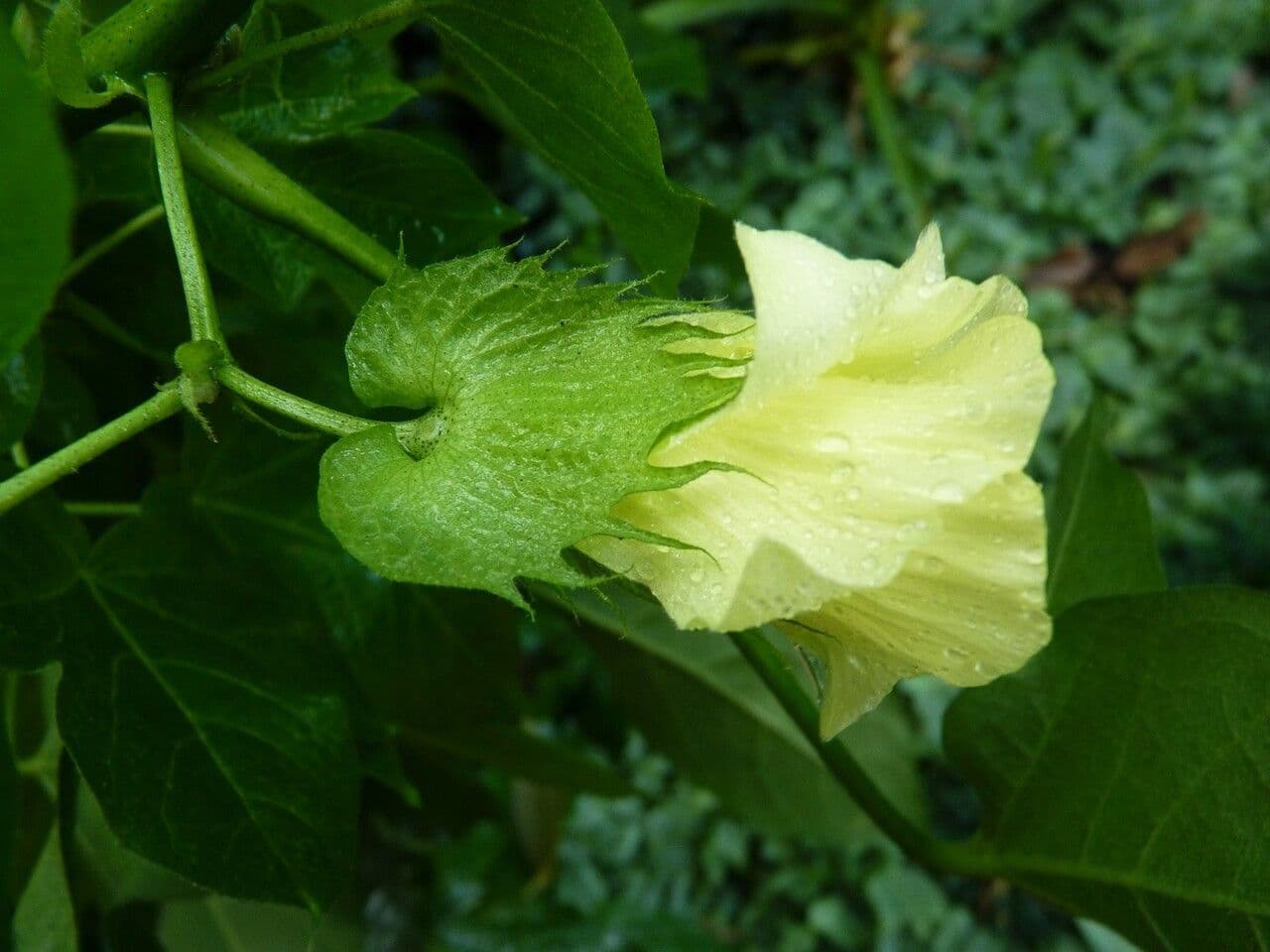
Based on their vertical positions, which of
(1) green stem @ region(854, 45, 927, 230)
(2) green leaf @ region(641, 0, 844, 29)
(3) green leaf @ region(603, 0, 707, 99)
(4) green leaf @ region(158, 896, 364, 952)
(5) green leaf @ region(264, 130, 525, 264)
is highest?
(2) green leaf @ region(641, 0, 844, 29)

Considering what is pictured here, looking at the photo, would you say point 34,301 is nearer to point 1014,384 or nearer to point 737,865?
point 1014,384

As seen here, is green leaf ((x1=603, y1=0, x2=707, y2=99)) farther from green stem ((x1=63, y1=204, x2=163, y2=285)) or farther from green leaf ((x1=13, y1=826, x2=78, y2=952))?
green leaf ((x1=13, y1=826, x2=78, y2=952))

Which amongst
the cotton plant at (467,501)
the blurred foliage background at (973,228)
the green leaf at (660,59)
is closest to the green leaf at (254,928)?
the cotton plant at (467,501)

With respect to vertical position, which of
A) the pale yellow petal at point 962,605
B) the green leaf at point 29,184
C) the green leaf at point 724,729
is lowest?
the green leaf at point 724,729

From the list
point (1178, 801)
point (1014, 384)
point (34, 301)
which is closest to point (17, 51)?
point (34, 301)

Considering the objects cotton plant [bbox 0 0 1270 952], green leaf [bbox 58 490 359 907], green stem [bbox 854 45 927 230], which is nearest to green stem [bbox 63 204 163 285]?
cotton plant [bbox 0 0 1270 952]

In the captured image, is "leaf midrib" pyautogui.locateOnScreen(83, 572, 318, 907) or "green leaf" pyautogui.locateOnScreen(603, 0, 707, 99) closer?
"leaf midrib" pyautogui.locateOnScreen(83, 572, 318, 907)

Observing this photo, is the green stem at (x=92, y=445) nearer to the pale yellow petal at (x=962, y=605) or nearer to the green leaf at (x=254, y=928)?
the pale yellow petal at (x=962, y=605)
